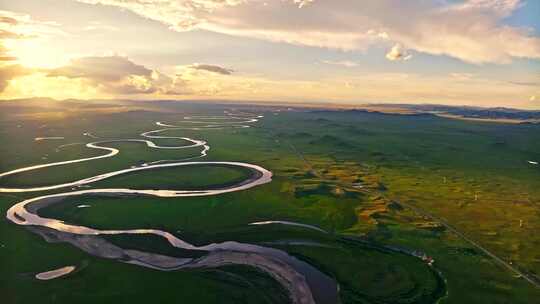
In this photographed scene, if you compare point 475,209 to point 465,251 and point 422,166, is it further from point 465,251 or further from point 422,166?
point 422,166

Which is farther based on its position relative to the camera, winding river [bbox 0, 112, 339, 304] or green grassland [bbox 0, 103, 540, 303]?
winding river [bbox 0, 112, 339, 304]

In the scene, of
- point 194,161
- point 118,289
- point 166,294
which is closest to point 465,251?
point 166,294

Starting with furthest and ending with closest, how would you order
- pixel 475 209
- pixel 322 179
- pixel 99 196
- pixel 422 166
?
pixel 422 166 < pixel 322 179 < pixel 99 196 < pixel 475 209

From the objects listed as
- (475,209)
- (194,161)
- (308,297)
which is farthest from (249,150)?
(308,297)

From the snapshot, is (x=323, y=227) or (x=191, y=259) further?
(x=323, y=227)

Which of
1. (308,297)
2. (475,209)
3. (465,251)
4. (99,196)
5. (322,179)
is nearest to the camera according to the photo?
(308,297)

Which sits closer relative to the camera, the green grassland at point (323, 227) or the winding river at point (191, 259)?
the green grassland at point (323, 227)

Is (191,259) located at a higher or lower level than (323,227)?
lower

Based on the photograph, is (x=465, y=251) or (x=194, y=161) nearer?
(x=465, y=251)

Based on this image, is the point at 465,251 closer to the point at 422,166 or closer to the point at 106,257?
the point at 106,257
